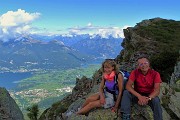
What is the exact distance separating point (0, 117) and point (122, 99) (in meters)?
10.5

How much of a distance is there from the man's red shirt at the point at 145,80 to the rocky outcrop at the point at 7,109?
1114 cm

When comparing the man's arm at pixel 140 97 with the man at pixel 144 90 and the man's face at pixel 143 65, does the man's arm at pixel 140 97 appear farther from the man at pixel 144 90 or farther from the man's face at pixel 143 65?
the man's face at pixel 143 65

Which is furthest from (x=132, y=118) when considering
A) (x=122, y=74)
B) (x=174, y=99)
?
(x=174, y=99)

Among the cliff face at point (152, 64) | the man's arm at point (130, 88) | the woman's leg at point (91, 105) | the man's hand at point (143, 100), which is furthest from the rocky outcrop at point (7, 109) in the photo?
the man's hand at point (143, 100)

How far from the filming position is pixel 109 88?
15742mm

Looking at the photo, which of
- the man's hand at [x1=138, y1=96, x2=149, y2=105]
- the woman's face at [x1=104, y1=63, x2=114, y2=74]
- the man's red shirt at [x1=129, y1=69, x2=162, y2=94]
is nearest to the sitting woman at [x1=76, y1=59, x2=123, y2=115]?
the woman's face at [x1=104, y1=63, x2=114, y2=74]

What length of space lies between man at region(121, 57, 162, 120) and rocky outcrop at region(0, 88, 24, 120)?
34.9 feet

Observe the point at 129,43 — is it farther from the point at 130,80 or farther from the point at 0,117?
the point at 130,80

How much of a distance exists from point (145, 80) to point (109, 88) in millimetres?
1840

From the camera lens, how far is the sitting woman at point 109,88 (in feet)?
50.8

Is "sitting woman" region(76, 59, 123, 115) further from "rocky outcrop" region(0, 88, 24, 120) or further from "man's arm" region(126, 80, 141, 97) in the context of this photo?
"rocky outcrop" region(0, 88, 24, 120)

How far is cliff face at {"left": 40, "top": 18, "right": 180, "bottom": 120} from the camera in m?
16.2

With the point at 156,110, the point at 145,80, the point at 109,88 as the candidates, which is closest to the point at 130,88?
the point at 145,80

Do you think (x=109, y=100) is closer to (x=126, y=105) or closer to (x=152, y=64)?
(x=126, y=105)
